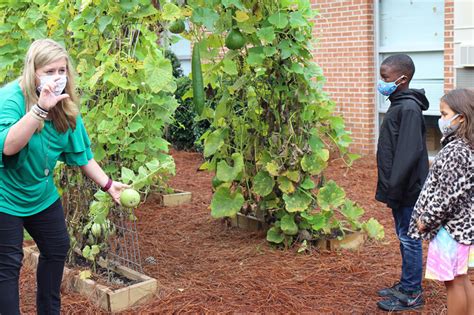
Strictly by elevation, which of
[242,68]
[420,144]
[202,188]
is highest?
[242,68]

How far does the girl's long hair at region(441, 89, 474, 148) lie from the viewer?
3580 millimetres

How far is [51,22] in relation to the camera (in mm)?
4934

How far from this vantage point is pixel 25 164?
329 cm

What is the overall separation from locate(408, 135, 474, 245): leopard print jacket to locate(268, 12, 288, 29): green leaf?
5.51 ft

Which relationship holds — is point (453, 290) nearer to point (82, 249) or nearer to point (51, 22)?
point (82, 249)

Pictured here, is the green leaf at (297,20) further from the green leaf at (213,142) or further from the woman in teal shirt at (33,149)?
the woman in teal shirt at (33,149)

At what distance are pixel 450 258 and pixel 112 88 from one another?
2504 mm

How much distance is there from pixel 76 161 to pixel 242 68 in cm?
223

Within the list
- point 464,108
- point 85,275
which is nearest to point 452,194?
point 464,108

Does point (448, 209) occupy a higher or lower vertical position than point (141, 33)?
lower

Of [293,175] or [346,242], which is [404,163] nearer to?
[293,175]

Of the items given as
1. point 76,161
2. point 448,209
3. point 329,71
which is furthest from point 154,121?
point 329,71

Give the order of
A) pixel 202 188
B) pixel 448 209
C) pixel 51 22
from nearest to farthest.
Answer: pixel 448 209 → pixel 51 22 → pixel 202 188

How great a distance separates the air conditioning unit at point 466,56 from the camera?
773 cm
